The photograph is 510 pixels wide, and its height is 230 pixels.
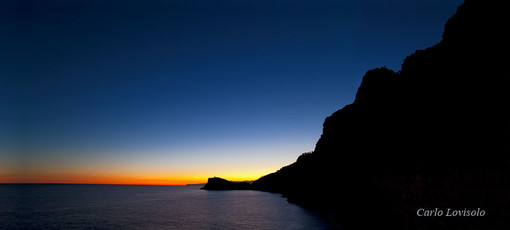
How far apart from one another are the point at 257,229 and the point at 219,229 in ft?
19.1

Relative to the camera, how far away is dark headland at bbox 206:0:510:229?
980 centimetres

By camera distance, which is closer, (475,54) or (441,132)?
(475,54)

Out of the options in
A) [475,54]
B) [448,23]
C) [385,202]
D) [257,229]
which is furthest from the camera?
[257,229]

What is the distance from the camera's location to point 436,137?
24.5 metres

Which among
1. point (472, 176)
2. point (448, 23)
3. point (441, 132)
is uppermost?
point (448, 23)

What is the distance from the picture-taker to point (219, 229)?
37656mm

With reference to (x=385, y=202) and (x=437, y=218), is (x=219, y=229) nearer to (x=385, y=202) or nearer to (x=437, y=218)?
(x=385, y=202)

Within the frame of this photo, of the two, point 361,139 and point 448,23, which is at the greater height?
point 448,23

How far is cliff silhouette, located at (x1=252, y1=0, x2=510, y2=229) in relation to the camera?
9.83 metres

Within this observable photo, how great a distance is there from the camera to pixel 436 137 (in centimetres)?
2452

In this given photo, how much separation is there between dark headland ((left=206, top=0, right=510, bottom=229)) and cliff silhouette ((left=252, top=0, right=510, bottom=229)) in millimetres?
46

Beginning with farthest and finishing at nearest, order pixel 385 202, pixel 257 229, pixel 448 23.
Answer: pixel 257 229 → pixel 448 23 → pixel 385 202

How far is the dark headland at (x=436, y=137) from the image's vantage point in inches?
386

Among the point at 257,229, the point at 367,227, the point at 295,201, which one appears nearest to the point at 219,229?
the point at 257,229
